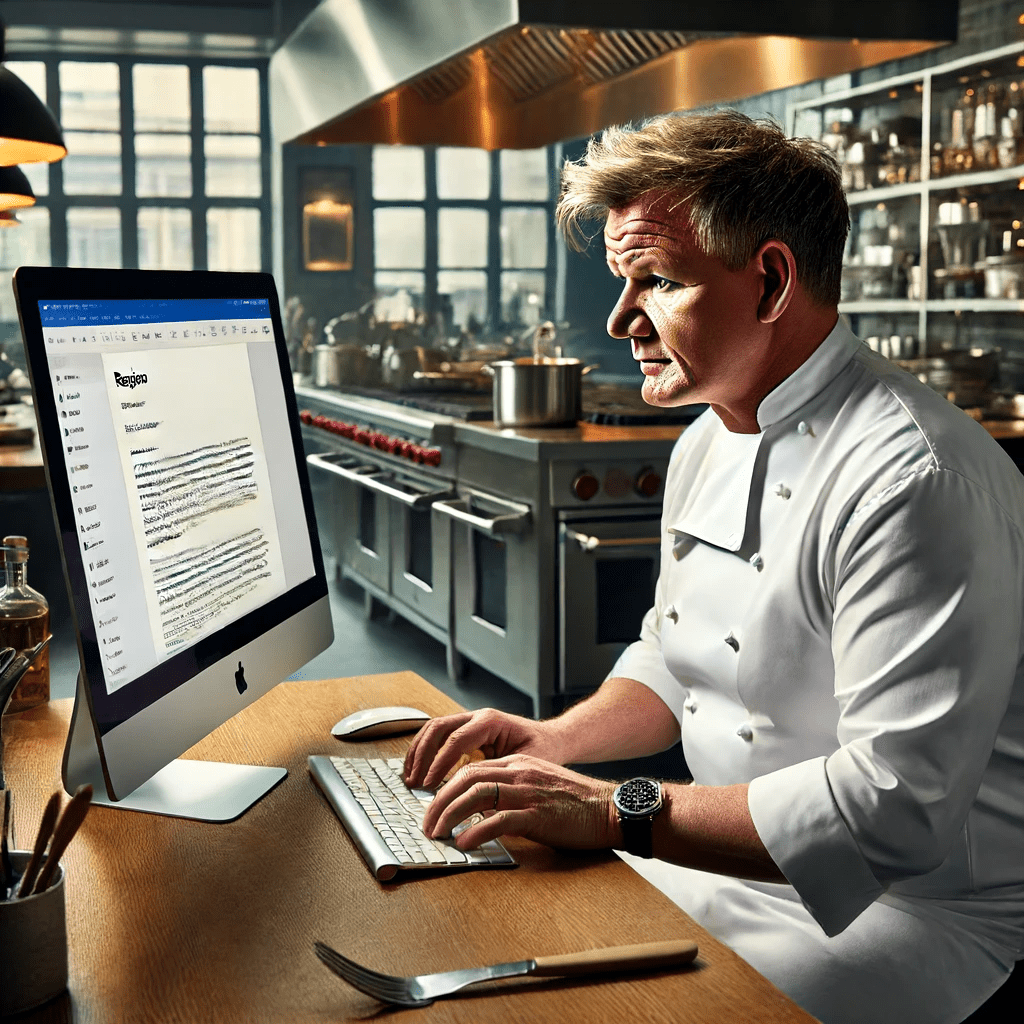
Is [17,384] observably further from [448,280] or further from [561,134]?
[561,134]

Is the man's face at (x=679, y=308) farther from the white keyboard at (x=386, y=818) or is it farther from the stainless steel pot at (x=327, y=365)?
the stainless steel pot at (x=327, y=365)

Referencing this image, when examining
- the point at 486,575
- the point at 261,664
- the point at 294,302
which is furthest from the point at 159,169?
the point at 261,664

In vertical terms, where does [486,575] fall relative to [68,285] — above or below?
below

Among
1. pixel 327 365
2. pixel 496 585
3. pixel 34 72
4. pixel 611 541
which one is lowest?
pixel 496 585

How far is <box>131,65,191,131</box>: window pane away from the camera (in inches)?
328

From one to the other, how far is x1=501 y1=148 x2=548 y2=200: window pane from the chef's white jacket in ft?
18.4

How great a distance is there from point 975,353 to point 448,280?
370 centimetres

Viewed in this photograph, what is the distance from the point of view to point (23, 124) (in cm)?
322

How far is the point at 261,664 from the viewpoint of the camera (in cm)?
125

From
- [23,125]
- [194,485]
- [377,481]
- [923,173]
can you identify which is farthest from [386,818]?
[923,173]

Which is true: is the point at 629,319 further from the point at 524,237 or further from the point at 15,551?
the point at 524,237

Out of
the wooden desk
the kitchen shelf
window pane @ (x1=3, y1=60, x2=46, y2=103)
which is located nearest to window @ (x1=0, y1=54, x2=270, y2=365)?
window pane @ (x1=3, y1=60, x2=46, y2=103)

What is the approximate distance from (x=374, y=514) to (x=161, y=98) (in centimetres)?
489

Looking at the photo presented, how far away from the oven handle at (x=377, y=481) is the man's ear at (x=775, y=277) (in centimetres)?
268
